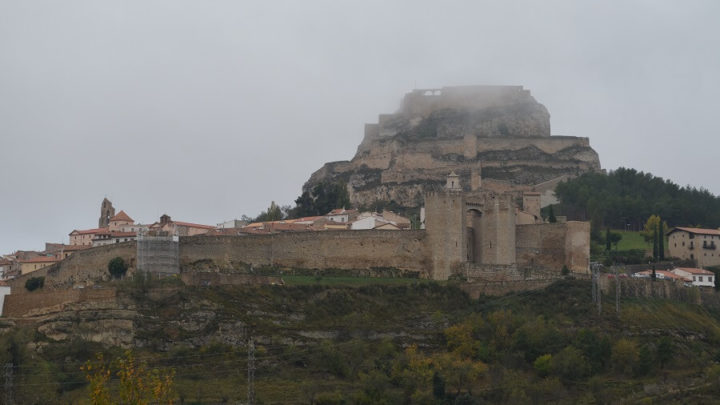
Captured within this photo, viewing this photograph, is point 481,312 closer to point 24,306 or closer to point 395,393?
point 395,393

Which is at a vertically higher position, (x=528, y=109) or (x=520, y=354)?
(x=528, y=109)

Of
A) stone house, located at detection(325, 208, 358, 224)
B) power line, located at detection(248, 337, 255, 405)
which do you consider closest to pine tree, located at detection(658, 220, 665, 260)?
stone house, located at detection(325, 208, 358, 224)

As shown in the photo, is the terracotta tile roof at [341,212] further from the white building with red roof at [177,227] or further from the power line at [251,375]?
the power line at [251,375]

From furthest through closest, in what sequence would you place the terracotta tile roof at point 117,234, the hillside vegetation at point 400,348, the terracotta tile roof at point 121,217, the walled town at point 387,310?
the terracotta tile roof at point 121,217 < the terracotta tile roof at point 117,234 < the walled town at point 387,310 < the hillside vegetation at point 400,348

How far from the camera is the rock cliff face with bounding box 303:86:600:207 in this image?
87500mm

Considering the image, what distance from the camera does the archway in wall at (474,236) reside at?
194 ft

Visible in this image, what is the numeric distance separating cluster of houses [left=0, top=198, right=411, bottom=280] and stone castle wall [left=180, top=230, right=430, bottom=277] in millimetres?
5910

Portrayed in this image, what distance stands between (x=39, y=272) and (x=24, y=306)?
11.0 metres

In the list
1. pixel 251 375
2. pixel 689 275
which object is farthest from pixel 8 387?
pixel 689 275

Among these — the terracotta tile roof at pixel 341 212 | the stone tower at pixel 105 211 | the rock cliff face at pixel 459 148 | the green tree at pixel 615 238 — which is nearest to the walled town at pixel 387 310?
the green tree at pixel 615 238

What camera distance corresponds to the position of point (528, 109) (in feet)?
311

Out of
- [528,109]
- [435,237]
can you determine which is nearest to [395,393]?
[435,237]

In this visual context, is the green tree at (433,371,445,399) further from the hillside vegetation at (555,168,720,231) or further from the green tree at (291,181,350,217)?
the green tree at (291,181,350,217)

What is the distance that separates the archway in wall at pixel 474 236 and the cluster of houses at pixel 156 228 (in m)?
6.52
